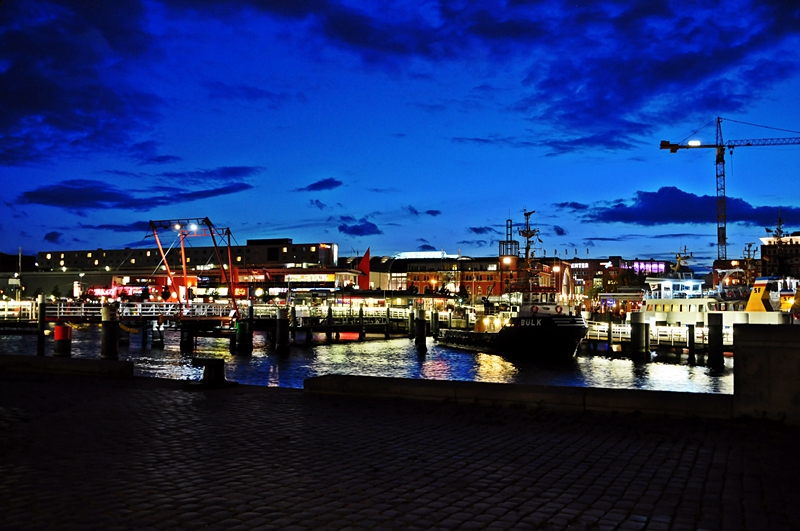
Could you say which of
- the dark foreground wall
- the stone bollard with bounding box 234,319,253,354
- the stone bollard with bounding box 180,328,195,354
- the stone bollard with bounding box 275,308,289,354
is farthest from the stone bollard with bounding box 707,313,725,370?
the stone bollard with bounding box 180,328,195,354

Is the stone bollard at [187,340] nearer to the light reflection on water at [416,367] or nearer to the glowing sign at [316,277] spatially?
the light reflection on water at [416,367]

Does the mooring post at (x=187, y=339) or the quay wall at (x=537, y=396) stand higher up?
the quay wall at (x=537, y=396)

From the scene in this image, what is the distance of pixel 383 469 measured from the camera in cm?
881

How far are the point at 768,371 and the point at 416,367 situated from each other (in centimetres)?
3324

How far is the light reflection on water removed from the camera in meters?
35.9

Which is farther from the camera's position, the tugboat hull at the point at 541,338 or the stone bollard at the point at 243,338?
the stone bollard at the point at 243,338

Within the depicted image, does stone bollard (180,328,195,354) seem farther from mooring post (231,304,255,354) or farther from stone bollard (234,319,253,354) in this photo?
stone bollard (234,319,253,354)

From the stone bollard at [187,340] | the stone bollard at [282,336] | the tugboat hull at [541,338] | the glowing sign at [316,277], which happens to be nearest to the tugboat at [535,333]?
the tugboat hull at [541,338]

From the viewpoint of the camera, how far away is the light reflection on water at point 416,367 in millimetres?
35938

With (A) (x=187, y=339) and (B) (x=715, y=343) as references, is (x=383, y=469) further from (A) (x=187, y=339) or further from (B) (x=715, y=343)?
(A) (x=187, y=339)

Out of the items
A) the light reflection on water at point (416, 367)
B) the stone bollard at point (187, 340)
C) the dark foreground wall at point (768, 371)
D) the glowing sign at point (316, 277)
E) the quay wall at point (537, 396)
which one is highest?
the glowing sign at point (316, 277)

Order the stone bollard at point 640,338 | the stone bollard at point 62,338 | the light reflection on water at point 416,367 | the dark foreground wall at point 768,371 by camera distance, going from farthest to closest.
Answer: the stone bollard at point 640,338, the light reflection on water at point 416,367, the stone bollard at point 62,338, the dark foreground wall at point 768,371

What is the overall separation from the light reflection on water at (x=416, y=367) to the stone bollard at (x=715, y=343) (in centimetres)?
57

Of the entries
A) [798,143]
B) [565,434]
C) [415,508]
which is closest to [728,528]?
[415,508]
